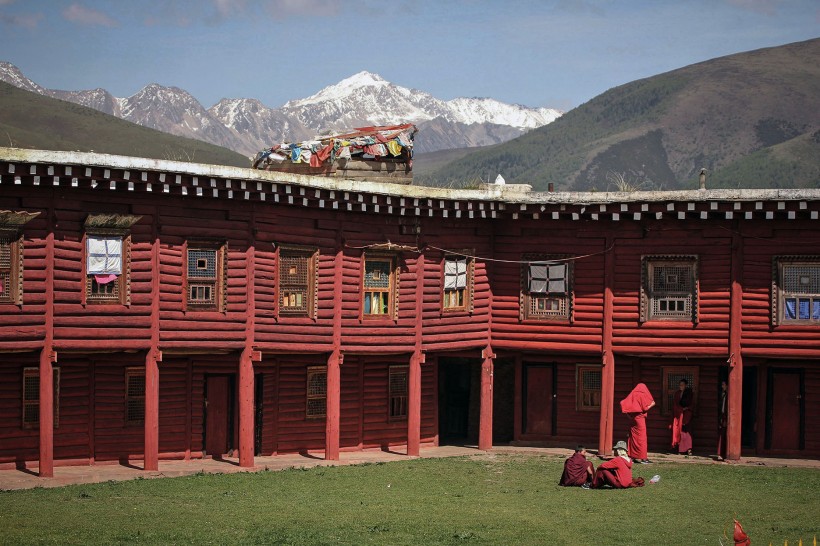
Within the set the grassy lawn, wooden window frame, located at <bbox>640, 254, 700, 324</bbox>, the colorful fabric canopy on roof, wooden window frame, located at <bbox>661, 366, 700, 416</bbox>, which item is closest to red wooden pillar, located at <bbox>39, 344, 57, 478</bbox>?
the grassy lawn

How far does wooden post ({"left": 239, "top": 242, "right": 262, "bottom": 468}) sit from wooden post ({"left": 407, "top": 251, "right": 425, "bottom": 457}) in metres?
5.13

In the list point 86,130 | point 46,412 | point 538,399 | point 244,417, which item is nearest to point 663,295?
point 538,399

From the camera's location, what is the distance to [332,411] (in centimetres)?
3434

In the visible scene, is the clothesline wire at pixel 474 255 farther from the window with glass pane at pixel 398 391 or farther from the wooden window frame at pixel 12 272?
the wooden window frame at pixel 12 272

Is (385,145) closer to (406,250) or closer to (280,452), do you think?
(406,250)

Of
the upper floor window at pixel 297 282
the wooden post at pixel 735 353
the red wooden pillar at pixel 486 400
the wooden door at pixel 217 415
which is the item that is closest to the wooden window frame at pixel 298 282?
the upper floor window at pixel 297 282

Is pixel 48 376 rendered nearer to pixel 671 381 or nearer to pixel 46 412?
pixel 46 412

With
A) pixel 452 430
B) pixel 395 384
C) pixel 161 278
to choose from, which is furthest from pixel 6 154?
pixel 452 430

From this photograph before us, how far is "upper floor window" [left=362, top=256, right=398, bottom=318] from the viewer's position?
35.1 meters

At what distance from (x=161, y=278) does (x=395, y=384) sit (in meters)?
9.64

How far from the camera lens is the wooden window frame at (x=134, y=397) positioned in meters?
33.1

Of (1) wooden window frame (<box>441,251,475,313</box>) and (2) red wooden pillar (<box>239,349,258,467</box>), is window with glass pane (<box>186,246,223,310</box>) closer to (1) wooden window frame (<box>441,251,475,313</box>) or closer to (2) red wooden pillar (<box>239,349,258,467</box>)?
(2) red wooden pillar (<box>239,349,258,467</box>)

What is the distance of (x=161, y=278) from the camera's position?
101ft

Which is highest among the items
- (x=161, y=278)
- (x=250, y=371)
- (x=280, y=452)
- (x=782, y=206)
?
(x=782, y=206)
